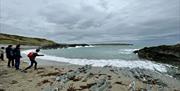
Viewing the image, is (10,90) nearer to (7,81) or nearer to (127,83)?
(7,81)

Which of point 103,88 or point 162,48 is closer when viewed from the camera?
point 103,88

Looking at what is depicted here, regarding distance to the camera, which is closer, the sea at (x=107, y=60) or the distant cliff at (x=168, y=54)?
the sea at (x=107, y=60)

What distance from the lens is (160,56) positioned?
122 ft

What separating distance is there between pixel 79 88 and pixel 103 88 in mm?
1283

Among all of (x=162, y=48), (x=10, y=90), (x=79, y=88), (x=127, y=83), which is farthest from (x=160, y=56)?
(x=10, y=90)

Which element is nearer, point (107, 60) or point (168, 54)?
point (107, 60)

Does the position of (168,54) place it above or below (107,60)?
above

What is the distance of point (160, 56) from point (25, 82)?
101 ft

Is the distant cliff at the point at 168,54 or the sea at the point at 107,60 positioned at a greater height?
the distant cliff at the point at 168,54

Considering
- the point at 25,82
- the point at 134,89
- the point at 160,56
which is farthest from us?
the point at 160,56

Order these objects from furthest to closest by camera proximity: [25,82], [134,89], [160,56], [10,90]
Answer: [160,56] < [25,82] < [134,89] < [10,90]

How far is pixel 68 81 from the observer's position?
39.4 feet

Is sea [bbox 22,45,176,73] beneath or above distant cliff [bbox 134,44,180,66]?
beneath

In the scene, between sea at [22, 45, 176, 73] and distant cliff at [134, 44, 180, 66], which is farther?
distant cliff at [134, 44, 180, 66]
